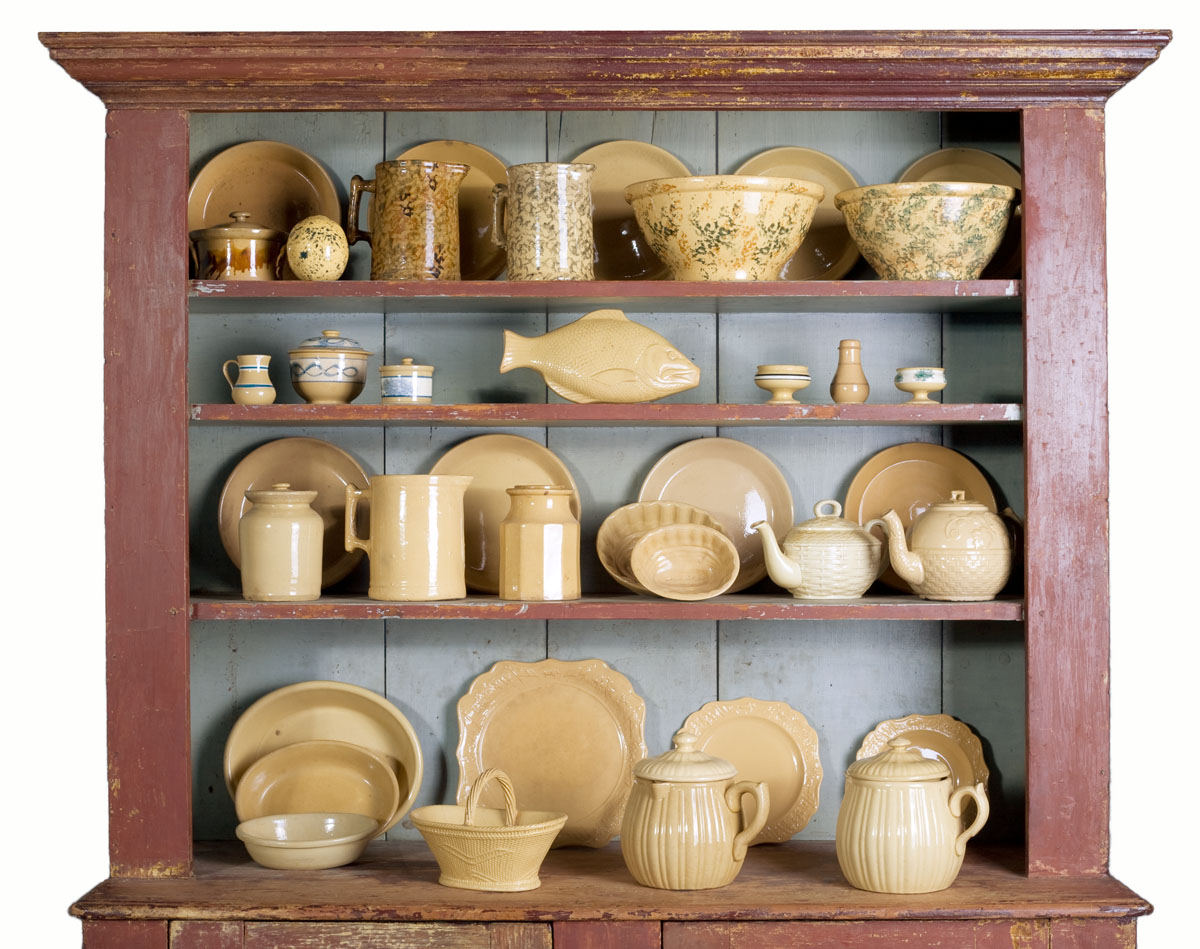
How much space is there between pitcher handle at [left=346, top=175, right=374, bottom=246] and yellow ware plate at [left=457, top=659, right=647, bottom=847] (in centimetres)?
108

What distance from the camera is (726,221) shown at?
288 centimetres

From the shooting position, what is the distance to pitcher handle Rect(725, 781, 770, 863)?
278cm

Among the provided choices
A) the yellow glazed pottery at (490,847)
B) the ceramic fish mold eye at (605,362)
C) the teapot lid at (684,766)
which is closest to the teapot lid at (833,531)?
the ceramic fish mold eye at (605,362)

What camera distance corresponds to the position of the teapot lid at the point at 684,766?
9.13 ft

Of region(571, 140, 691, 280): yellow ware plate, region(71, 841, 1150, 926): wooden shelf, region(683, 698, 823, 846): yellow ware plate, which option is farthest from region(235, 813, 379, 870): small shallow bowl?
region(571, 140, 691, 280): yellow ware plate

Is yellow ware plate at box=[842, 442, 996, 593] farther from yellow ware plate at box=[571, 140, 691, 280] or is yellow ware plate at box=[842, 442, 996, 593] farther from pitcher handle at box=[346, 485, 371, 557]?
pitcher handle at box=[346, 485, 371, 557]

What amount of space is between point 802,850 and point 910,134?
1756 millimetres

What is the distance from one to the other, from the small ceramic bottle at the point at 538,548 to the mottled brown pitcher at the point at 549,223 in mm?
494

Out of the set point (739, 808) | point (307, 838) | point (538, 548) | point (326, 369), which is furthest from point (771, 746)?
point (326, 369)

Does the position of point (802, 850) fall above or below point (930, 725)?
below

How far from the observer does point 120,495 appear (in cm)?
284

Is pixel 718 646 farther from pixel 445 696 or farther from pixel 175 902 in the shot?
pixel 175 902

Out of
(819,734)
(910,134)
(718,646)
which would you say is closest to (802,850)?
(819,734)

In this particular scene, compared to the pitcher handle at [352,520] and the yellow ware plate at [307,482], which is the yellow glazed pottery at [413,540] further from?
the yellow ware plate at [307,482]
